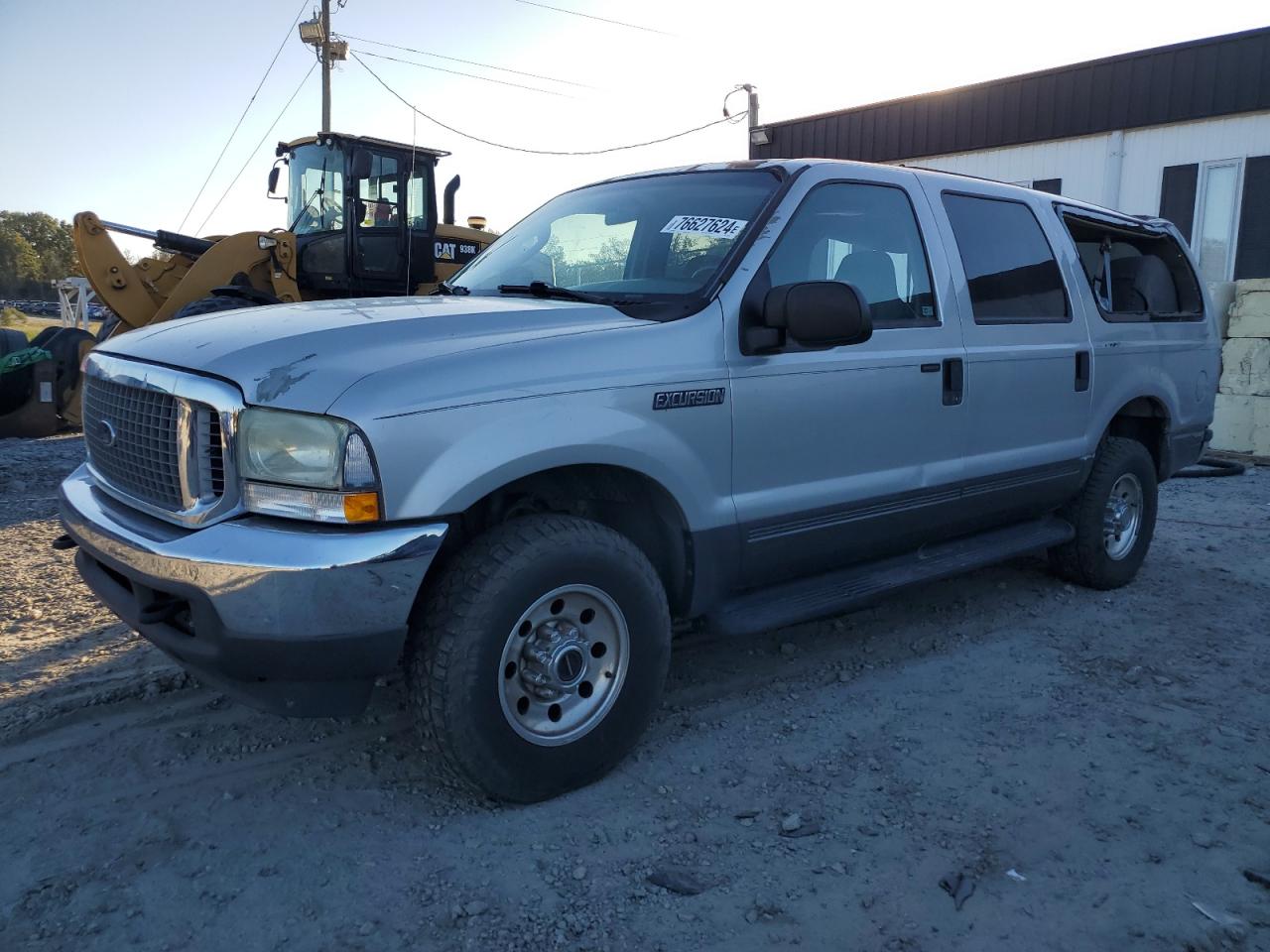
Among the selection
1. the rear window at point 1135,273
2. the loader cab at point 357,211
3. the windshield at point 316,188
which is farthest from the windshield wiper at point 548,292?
the windshield at point 316,188

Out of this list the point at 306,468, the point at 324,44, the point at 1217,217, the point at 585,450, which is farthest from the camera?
the point at 324,44

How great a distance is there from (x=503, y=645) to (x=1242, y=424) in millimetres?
9222

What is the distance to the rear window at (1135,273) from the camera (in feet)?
17.3

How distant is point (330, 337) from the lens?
2777 mm

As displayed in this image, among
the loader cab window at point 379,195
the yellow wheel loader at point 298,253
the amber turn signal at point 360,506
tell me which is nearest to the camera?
the amber turn signal at point 360,506

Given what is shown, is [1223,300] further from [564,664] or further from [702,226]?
[564,664]

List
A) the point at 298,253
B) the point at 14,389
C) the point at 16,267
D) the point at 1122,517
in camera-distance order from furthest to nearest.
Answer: the point at 16,267 → the point at 298,253 → the point at 14,389 → the point at 1122,517

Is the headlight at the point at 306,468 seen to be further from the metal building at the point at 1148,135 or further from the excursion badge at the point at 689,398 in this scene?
the metal building at the point at 1148,135

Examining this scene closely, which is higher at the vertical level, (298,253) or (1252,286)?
(298,253)

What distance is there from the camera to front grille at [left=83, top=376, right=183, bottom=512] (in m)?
2.79

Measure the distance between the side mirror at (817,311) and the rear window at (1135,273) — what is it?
2.44 meters

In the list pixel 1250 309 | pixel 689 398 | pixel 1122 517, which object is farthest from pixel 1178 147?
pixel 689 398

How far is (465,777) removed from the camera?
2805 mm

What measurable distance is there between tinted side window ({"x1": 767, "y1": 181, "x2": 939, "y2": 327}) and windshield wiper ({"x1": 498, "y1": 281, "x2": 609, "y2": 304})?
641 mm
